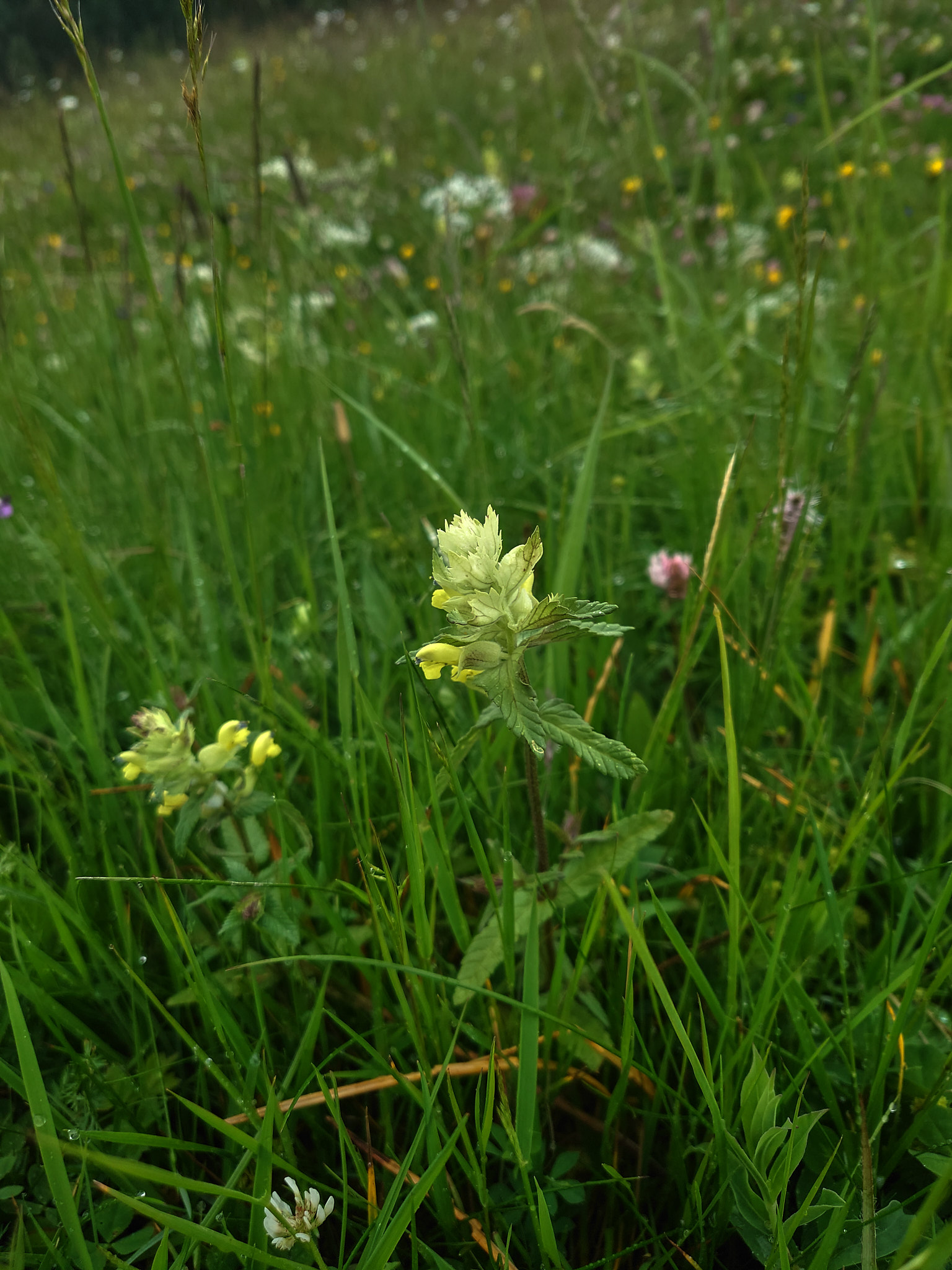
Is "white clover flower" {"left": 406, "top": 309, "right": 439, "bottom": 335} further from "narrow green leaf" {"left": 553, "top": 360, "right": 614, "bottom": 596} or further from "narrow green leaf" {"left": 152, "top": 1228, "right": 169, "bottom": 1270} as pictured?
"narrow green leaf" {"left": 152, "top": 1228, "right": 169, "bottom": 1270}

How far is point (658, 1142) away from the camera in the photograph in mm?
835

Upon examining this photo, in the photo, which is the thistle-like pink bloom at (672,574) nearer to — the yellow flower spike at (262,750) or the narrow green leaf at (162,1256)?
the yellow flower spike at (262,750)

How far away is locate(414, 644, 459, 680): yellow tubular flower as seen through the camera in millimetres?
654

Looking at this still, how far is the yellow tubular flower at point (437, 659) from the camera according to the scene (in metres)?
0.65

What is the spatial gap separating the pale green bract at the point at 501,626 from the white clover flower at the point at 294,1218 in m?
0.44

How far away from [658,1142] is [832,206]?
13.8 feet

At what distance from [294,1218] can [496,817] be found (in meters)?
0.45

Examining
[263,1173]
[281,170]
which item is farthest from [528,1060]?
[281,170]

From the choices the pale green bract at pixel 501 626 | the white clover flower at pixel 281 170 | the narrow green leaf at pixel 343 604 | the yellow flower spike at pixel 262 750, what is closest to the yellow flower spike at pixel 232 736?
the yellow flower spike at pixel 262 750

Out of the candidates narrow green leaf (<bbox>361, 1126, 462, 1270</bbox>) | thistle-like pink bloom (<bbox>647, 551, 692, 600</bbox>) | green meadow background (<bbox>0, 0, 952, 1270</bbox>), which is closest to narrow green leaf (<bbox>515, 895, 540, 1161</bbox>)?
green meadow background (<bbox>0, 0, 952, 1270</bbox>)

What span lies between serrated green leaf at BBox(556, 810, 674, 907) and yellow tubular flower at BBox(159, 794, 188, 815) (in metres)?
0.42

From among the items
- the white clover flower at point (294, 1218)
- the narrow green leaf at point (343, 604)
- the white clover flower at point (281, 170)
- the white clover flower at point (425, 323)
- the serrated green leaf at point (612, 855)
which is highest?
the white clover flower at point (281, 170)

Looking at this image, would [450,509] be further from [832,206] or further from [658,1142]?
[832,206]

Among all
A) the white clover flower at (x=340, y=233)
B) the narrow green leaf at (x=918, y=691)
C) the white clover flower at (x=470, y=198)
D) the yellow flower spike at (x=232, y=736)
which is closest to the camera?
the narrow green leaf at (x=918, y=691)
